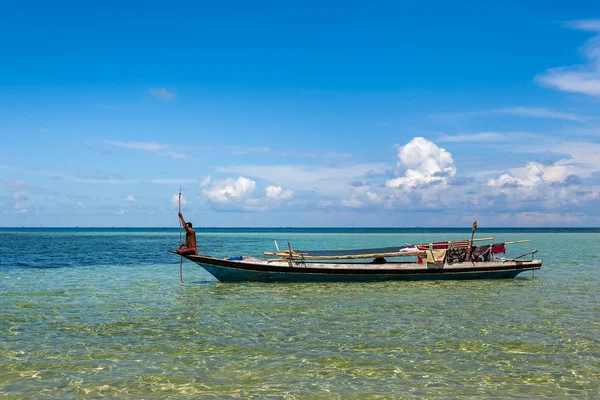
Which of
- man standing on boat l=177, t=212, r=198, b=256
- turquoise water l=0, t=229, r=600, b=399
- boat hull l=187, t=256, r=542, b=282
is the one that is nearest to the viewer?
turquoise water l=0, t=229, r=600, b=399

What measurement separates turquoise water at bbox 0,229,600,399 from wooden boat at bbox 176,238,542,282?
2054 millimetres

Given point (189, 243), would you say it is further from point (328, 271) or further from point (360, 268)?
point (360, 268)

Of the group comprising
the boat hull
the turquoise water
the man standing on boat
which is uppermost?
the man standing on boat

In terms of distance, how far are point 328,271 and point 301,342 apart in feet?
46.0

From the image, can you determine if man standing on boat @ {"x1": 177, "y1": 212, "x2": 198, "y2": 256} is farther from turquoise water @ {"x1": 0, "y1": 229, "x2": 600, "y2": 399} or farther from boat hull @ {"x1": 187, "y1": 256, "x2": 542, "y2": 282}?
turquoise water @ {"x1": 0, "y1": 229, "x2": 600, "y2": 399}

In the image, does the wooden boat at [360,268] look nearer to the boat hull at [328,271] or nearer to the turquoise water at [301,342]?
the boat hull at [328,271]

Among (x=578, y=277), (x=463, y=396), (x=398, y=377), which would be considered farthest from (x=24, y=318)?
(x=578, y=277)

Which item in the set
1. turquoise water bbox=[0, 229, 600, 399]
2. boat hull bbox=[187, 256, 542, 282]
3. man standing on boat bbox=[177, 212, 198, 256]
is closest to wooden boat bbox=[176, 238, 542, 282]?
boat hull bbox=[187, 256, 542, 282]

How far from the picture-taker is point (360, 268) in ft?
94.2

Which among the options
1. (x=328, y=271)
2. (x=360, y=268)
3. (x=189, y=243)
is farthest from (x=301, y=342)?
(x=189, y=243)

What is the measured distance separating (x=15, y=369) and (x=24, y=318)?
23.1ft

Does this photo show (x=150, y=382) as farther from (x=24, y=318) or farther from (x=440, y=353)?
(x=24, y=318)

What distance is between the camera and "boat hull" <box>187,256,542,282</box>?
28188 mm

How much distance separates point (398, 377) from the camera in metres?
11.7
